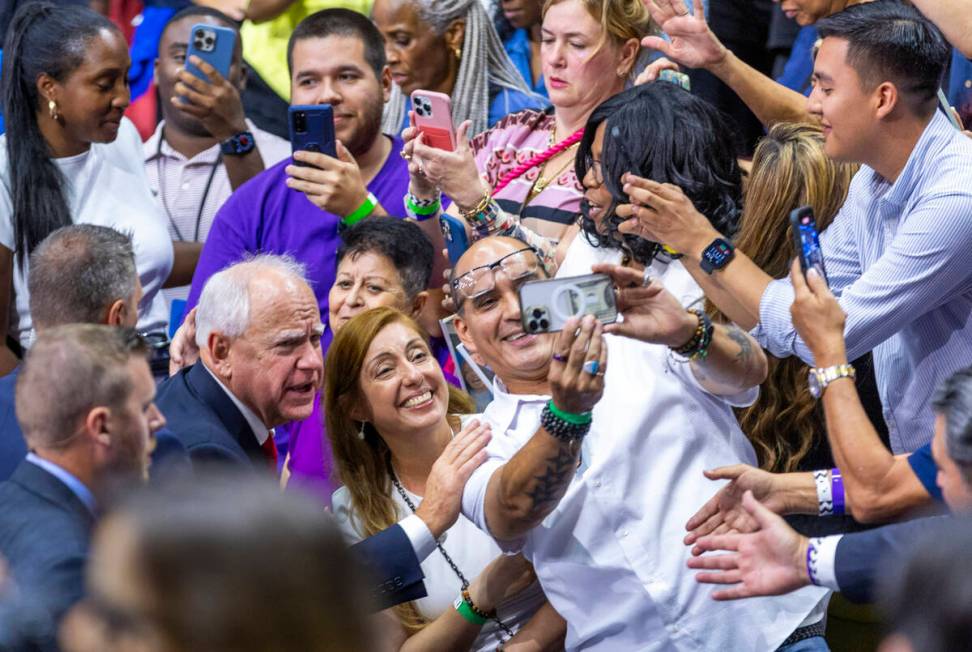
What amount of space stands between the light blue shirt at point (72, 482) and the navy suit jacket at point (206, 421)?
1.43 ft

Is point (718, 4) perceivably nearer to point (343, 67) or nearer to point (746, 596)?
point (343, 67)

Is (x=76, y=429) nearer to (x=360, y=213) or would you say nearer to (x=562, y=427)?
(x=562, y=427)

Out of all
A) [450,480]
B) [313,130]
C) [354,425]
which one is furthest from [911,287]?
[313,130]

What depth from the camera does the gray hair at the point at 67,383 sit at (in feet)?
8.74

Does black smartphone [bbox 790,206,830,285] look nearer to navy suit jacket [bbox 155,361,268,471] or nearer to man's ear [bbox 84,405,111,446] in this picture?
navy suit jacket [bbox 155,361,268,471]

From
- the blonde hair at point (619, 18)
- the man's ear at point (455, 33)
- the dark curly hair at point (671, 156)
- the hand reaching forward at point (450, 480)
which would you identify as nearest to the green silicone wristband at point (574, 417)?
the hand reaching forward at point (450, 480)

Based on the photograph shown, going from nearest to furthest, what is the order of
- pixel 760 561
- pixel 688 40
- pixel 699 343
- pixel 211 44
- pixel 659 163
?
pixel 760 561
pixel 699 343
pixel 659 163
pixel 688 40
pixel 211 44

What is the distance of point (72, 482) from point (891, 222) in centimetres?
190

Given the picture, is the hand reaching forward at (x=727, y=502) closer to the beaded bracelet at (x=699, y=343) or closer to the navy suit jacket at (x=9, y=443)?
the beaded bracelet at (x=699, y=343)

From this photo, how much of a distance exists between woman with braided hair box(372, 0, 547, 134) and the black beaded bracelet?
7.48 feet

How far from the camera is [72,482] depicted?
267cm

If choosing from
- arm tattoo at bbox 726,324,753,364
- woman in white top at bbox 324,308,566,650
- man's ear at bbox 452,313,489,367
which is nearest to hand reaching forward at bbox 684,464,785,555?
arm tattoo at bbox 726,324,753,364

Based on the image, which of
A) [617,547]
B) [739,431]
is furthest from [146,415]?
[739,431]

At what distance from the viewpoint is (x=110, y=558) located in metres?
1.77
